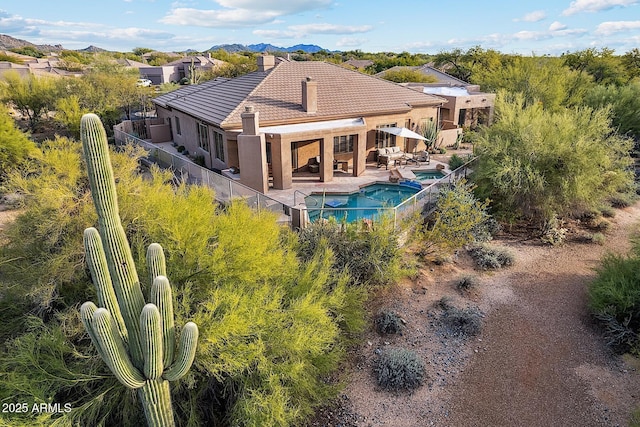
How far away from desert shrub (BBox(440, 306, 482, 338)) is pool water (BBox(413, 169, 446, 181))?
1204 cm

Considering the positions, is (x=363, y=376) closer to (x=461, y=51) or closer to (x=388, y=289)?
(x=388, y=289)

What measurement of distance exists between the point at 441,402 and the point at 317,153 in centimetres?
1709

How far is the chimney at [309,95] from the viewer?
23047 millimetres

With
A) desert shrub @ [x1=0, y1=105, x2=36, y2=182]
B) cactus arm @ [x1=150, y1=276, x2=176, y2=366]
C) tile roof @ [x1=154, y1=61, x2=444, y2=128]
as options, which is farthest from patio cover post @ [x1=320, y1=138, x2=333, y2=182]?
cactus arm @ [x1=150, y1=276, x2=176, y2=366]

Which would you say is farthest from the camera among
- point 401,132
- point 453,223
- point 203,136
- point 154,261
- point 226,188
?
point 203,136

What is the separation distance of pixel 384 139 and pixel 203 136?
12148 mm

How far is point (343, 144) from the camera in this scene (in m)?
24.8

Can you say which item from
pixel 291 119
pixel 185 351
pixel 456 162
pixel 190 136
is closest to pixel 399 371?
pixel 185 351

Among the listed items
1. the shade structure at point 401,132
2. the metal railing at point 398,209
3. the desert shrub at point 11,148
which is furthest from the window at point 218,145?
the shade structure at point 401,132

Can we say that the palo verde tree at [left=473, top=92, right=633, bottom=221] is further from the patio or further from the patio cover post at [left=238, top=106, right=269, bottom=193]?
the patio cover post at [left=238, top=106, right=269, bottom=193]

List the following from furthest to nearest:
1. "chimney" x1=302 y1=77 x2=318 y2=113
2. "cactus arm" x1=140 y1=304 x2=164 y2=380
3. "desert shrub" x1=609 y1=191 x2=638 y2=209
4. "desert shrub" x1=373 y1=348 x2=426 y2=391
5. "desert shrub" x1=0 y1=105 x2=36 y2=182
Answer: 1. "chimney" x1=302 y1=77 x2=318 y2=113
2. "desert shrub" x1=609 y1=191 x2=638 y2=209
3. "desert shrub" x1=0 y1=105 x2=36 y2=182
4. "desert shrub" x1=373 y1=348 x2=426 y2=391
5. "cactus arm" x1=140 y1=304 x2=164 y2=380

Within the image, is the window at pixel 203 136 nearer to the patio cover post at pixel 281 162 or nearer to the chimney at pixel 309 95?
the patio cover post at pixel 281 162

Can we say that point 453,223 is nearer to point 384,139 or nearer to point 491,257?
point 491,257

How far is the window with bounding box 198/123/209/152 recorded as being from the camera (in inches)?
985
